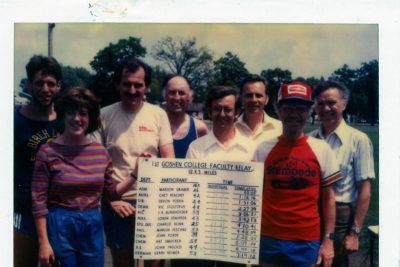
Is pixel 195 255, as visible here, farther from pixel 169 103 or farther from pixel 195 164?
pixel 169 103

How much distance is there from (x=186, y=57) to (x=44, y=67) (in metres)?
1.09

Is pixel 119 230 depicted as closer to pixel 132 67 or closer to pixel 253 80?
pixel 132 67

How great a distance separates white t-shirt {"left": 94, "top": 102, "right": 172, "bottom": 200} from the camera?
11.0 feet

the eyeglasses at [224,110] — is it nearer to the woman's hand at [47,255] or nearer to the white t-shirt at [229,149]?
the white t-shirt at [229,149]

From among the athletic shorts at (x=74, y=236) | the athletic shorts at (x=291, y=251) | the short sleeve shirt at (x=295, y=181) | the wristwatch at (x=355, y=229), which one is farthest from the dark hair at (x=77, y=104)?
the wristwatch at (x=355, y=229)

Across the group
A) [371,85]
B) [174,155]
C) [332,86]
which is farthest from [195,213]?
[371,85]

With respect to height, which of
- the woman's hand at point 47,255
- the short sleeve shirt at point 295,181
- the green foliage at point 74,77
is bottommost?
the woman's hand at point 47,255

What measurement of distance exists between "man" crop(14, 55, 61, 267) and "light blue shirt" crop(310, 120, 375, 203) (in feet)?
6.63

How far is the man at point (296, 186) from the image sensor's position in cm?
328

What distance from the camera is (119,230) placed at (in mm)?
3426

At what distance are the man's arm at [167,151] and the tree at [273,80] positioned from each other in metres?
0.77
